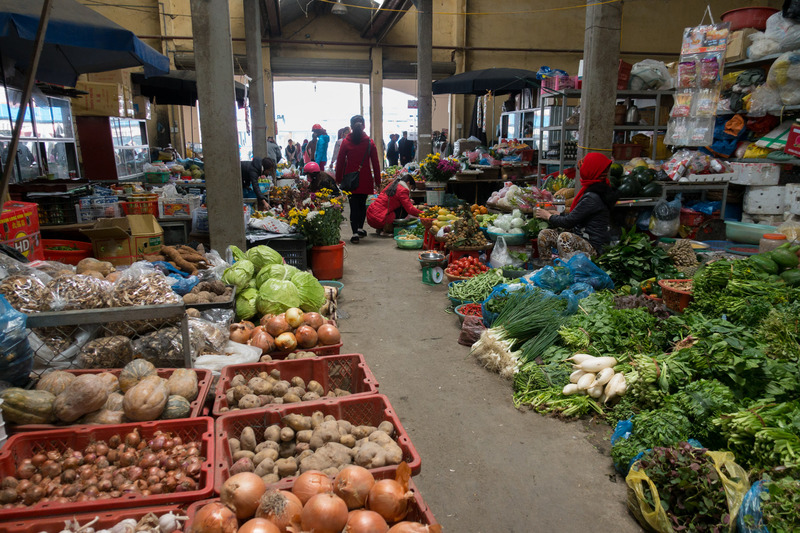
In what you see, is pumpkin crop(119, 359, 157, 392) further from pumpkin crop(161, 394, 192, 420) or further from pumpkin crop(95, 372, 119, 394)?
pumpkin crop(161, 394, 192, 420)

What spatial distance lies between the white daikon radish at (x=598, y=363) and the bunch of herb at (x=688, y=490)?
1.16m

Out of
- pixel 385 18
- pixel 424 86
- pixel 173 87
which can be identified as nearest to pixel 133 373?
pixel 173 87

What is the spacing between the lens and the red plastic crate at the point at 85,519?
1.73 metres

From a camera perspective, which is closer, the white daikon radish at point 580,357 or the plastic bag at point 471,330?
the white daikon radish at point 580,357

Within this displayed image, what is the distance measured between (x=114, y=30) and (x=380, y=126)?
670 inches

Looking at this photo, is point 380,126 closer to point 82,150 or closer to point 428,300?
point 82,150

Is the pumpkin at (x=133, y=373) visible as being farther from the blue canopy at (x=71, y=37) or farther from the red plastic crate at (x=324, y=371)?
the blue canopy at (x=71, y=37)

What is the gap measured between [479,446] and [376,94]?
62.9 ft

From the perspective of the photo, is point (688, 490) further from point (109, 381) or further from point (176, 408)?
point (109, 381)

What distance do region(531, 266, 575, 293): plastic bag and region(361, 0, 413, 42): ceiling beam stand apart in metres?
12.6

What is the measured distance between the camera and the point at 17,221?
405 centimetres

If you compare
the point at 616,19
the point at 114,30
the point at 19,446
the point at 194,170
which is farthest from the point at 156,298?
the point at 194,170

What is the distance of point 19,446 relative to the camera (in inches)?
85.3

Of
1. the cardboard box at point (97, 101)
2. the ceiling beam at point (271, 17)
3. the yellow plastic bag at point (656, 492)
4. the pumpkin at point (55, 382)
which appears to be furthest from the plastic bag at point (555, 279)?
the ceiling beam at point (271, 17)
